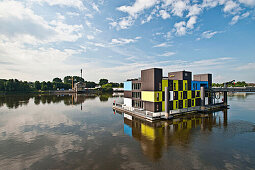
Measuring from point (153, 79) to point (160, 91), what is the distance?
4.11 meters

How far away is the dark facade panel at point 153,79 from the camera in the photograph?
1259 inches

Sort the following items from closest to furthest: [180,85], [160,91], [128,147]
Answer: [128,147]
[160,91]
[180,85]

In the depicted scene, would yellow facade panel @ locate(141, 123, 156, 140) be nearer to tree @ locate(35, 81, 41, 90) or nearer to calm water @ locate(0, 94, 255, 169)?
calm water @ locate(0, 94, 255, 169)

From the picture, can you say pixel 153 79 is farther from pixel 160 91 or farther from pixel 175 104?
pixel 175 104

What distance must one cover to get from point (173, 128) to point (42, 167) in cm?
2261

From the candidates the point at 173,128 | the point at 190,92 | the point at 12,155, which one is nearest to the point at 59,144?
the point at 12,155

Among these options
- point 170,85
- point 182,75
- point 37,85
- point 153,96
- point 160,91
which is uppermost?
point 182,75

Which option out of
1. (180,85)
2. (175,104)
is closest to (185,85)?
(180,85)

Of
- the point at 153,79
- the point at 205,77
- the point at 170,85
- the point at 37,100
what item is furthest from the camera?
the point at 37,100

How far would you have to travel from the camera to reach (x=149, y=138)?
20484mm

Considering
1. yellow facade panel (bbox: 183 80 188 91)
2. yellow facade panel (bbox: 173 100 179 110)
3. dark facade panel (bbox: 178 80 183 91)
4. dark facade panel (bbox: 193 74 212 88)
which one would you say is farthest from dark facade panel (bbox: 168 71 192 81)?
dark facade panel (bbox: 193 74 212 88)

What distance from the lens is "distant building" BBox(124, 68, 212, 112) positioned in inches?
1280

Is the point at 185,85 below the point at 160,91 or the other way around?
the other way around

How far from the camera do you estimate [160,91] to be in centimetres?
3309
